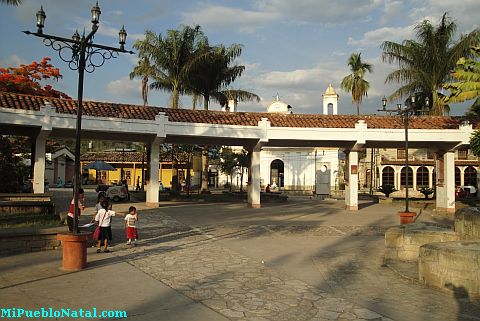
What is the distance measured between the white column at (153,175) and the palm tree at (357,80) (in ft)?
69.3

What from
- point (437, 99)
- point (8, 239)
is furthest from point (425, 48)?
point (8, 239)

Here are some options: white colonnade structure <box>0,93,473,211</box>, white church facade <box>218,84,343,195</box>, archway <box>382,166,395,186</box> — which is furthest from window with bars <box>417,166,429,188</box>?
white colonnade structure <box>0,93,473,211</box>

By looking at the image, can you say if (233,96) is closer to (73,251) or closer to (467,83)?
(467,83)

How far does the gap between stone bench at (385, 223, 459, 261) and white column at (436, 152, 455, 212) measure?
14224 millimetres

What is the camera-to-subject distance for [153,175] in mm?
21109

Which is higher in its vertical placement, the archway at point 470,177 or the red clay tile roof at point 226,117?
the red clay tile roof at point 226,117

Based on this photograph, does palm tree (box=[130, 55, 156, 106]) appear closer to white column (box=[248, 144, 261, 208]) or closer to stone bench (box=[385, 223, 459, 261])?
white column (box=[248, 144, 261, 208])

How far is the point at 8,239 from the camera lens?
9.73 meters

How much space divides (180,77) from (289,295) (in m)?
21.1

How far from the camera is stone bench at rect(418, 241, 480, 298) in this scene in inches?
267

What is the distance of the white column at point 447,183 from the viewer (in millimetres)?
22734

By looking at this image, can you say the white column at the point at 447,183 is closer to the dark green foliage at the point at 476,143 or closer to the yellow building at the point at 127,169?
the dark green foliage at the point at 476,143

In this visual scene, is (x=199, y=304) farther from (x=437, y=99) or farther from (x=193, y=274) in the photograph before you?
(x=437, y=99)

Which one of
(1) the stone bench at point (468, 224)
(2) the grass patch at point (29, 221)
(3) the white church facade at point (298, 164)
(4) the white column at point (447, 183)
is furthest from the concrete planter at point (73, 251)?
(3) the white church facade at point (298, 164)
